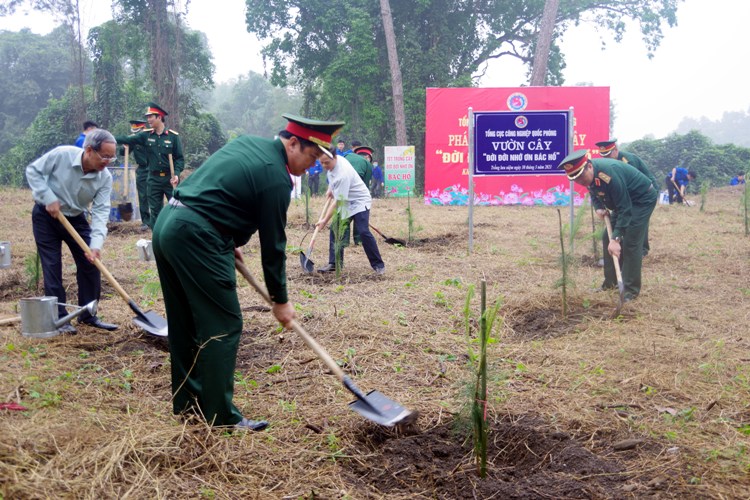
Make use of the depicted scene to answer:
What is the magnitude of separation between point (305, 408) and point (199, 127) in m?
26.2

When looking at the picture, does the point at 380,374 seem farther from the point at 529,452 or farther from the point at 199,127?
the point at 199,127

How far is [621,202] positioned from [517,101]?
11983 millimetres

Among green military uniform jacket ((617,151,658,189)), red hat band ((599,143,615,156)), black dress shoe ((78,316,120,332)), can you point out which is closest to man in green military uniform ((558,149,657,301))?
green military uniform jacket ((617,151,658,189))

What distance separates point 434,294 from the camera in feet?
21.9

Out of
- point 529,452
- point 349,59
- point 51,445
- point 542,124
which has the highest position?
point 349,59

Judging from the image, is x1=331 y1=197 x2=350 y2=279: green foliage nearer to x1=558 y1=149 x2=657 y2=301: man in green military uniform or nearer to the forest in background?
x1=558 y1=149 x2=657 y2=301: man in green military uniform

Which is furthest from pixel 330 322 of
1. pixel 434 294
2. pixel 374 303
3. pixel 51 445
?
pixel 51 445

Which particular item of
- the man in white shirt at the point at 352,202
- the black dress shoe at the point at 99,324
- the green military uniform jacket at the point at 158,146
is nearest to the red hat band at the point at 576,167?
the man in white shirt at the point at 352,202

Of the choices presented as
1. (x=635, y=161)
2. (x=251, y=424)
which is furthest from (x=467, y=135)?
(x=251, y=424)

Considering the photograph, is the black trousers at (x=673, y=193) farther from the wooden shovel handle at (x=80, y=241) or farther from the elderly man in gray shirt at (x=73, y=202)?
the wooden shovel handle at (x=80, y=241)

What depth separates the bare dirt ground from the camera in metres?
2.80

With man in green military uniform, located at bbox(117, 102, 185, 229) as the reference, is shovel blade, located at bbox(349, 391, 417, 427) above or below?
below

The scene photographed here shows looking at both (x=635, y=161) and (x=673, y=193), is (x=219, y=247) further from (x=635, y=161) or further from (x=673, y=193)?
(x=673, y=193)

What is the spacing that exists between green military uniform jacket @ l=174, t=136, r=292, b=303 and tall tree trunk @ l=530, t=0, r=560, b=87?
20.1 m
